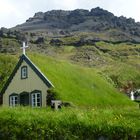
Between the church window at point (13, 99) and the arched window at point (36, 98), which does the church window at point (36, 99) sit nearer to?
the arched window at point (36, 98)

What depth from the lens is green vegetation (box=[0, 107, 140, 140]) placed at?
1825 cm

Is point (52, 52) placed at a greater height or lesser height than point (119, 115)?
greater

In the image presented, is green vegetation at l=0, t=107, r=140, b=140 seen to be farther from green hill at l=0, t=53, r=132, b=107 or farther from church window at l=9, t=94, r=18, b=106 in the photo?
church window at l=9, t=94, r=18, b=106

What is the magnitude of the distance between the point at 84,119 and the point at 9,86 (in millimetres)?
28036

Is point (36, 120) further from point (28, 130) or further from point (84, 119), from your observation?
point (84, 119)

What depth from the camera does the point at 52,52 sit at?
157 metres

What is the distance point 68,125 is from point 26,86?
2589 cm

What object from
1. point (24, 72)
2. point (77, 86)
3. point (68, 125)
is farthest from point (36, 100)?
point (68, 125)

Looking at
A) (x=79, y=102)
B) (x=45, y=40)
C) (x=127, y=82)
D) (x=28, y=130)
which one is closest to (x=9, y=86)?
(x=79, y=102)

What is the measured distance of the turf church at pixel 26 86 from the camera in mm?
42656

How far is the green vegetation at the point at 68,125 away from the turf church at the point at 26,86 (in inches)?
806

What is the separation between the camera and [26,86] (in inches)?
1763

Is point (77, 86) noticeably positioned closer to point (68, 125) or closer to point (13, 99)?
point (13, 99)

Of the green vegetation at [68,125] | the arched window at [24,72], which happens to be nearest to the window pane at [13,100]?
the arched window at [24,72]
